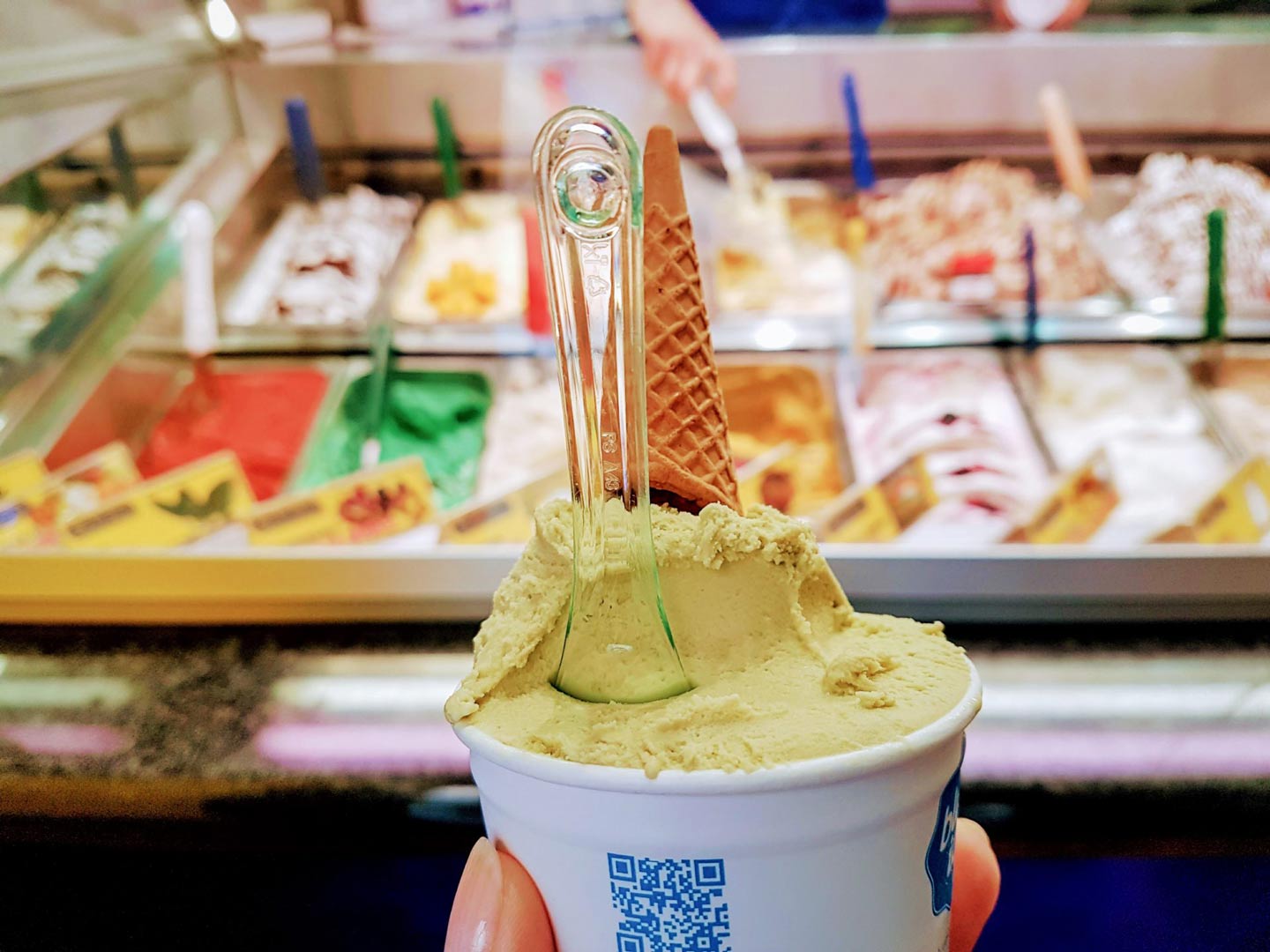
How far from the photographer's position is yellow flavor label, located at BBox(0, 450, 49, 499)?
1889 millimetres

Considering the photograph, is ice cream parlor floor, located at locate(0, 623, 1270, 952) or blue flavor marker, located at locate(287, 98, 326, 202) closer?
ice cream parlor floor, located at locate(0, 623, 1270, 952)

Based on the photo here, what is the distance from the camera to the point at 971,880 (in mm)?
838

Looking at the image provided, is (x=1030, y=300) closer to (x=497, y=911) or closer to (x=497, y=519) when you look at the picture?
(x=497, y=519)

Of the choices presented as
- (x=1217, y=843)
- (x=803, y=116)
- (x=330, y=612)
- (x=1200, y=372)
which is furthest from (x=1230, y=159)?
(x=330, y=612)

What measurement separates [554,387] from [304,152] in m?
1.07

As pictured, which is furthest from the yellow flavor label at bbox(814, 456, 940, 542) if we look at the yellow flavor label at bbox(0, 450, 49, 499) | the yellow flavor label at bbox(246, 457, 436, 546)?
the yellow flavor label at bbox(0, 450, 49, 499)

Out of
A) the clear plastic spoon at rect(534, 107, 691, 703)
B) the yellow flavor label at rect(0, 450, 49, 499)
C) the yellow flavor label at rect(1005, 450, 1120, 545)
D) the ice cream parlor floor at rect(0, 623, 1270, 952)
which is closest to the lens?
the clear plastic spoon at rect(534, 107, 691, 703)

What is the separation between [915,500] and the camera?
1728 mm

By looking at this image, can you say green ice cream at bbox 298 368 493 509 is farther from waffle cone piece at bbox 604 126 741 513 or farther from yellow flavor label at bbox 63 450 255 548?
waffle cone piece at bbox 604 126 741 513

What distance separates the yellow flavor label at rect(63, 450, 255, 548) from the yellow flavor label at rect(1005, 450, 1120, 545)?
4.12 feet

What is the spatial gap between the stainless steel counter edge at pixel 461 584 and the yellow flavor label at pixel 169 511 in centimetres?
10

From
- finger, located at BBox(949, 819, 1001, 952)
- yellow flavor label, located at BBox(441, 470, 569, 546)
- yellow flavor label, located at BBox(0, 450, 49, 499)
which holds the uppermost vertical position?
finger, located at BBox(949, 819, 1001, 952)

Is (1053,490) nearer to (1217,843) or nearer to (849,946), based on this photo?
(1217,843)

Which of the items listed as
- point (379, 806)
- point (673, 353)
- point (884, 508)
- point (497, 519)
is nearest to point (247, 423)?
point (497, 519)
